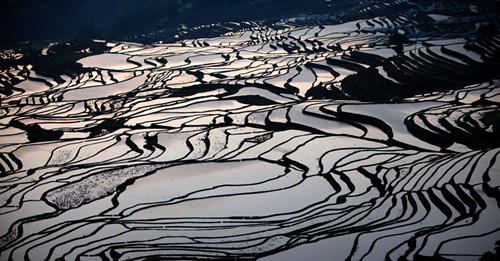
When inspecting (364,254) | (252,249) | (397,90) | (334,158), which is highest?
(397,90)

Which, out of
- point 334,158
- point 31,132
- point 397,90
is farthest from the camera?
point 397,90

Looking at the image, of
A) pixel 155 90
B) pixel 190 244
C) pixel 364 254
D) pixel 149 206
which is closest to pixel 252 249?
pixel 190 244

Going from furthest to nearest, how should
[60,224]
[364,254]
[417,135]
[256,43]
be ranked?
[256,43] → [417,135] → [60,224] → [364,254]

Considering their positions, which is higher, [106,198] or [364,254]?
[106,198]

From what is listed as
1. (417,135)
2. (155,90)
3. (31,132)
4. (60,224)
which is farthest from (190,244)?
(155,90)

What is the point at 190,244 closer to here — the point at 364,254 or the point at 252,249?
the point at 252,249

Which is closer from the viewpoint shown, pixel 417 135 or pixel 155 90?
pixel 417 135
